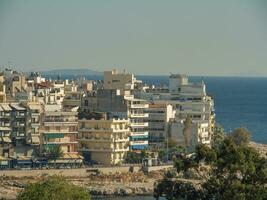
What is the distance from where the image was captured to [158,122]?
127 ft

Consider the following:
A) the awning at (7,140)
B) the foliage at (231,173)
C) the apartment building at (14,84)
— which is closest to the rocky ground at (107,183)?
the awning at (7,140)

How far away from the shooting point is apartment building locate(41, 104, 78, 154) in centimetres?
3416

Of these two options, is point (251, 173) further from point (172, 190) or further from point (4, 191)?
point (4, 191)

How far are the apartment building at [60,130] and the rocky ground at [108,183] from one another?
2109 millimetres

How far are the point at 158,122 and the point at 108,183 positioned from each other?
279 inches

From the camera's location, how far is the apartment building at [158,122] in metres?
38.5

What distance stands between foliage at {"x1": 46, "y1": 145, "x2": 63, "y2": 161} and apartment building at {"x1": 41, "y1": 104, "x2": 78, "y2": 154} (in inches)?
8.1

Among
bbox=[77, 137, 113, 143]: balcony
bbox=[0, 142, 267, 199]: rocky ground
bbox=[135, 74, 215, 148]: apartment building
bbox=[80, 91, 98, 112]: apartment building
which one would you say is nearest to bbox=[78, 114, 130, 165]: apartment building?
bbox=[77, 137, 113, 143]: balcony

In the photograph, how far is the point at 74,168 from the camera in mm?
33000

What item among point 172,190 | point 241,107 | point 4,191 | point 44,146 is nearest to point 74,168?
point 44,146

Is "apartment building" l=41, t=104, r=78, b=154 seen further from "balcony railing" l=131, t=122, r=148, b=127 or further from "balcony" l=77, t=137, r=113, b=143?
"balcony railing" l=131, t=122, r=148, b=127

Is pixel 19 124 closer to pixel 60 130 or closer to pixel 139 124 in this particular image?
pixel 60 130

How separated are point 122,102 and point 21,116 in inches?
160

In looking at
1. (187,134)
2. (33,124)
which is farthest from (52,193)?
(187,134)
